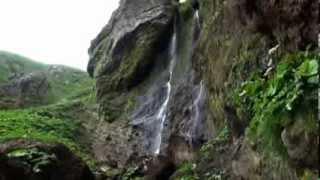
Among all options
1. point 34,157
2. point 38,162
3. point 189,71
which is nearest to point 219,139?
point 38,162

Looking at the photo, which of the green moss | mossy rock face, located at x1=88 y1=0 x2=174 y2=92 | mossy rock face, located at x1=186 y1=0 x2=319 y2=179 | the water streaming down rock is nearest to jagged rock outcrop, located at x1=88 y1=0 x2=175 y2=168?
mossy rock face, located at x1=88 y1=0 x2=174 y2=92

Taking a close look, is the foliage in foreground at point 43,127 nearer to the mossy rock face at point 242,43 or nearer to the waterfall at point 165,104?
the waterfall at point 165,104

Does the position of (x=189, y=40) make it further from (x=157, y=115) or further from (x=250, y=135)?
(x=250, y=135)

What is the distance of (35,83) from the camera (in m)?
32.8

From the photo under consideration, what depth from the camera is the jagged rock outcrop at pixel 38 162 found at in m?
12.9

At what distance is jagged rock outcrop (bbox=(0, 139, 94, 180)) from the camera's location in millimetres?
12922

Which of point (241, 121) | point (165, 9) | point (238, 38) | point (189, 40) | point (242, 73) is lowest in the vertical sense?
point (241, 121)

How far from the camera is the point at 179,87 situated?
18.5m

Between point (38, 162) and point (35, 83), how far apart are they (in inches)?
789

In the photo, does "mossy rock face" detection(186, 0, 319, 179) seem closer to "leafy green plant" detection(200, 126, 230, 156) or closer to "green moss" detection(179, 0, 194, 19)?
"leafy green plant" detection(200, 126, 230, 156)

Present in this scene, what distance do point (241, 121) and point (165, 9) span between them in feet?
40.7

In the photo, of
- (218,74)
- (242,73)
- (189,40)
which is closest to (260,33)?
(242,73)

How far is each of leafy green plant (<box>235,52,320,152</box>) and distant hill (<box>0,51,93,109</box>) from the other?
951 inches

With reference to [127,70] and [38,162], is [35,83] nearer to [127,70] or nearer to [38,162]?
[127,70]
